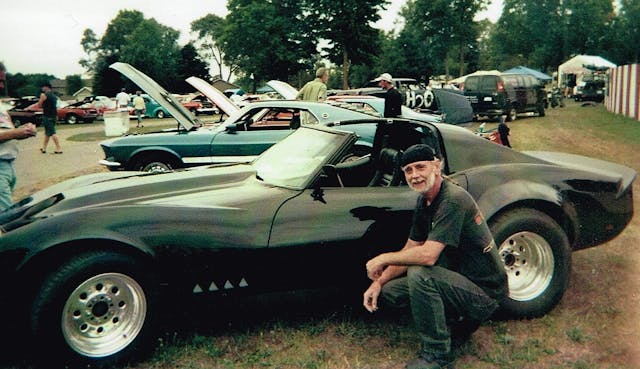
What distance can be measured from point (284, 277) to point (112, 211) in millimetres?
1050

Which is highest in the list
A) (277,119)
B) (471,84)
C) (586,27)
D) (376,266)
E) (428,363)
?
(586,27)

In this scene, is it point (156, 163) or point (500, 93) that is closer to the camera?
point (156, 163)

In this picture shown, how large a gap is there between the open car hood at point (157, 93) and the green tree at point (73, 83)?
83501mm

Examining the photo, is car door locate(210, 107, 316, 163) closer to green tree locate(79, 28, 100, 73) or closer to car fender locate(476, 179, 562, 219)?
car fender locate(476, 179, 562, 219)

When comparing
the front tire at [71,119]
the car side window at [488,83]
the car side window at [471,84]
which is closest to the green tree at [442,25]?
the front tire at [71,119]

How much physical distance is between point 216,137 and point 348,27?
3531 centimetres

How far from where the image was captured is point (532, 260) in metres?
3.84

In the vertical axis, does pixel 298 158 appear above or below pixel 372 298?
above

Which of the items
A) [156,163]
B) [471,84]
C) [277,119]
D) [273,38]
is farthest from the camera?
[273,38]

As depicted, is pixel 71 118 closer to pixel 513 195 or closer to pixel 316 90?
pixel 316 90

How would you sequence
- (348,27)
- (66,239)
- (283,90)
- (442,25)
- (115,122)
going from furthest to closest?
(442,25)
(348,27)
(115,122)
(283,90)
(66,239)

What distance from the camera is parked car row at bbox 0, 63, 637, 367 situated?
293cm

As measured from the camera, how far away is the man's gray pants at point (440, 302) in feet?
9.50

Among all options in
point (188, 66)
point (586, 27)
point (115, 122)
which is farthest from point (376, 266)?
point (586, 27)
